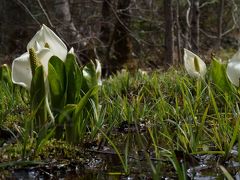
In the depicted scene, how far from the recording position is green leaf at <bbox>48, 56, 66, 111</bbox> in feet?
5.26

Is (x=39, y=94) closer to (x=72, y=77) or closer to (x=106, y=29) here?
(x=72, y=77)

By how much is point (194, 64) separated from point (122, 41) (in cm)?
651

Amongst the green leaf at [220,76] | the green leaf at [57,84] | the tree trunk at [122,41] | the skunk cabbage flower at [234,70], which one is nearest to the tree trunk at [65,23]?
the tree trunk at [122,41]

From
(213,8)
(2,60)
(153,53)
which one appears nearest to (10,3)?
(2,60)

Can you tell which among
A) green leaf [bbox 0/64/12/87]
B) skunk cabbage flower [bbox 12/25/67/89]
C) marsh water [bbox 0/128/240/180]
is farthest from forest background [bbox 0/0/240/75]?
marsh water [bbox 0/128/240/180]

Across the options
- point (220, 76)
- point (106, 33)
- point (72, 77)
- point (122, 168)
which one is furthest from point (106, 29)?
point (122, 168)

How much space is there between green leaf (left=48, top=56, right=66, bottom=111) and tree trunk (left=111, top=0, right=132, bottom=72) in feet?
21.7

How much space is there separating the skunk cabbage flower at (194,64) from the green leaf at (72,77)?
2.40 ft

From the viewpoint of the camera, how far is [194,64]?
2207mm

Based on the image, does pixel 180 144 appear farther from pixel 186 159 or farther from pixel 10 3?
pixel 10 3

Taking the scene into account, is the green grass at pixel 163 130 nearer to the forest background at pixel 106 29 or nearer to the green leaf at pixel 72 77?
the green leaf at pixel 72 77

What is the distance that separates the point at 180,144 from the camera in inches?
58.7

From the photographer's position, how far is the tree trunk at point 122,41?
27.3 ft

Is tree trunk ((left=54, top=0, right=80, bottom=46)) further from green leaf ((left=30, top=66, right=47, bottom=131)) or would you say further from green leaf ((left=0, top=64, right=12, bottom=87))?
green leaf ((left=30, top=66, right=47, bottom=131))
